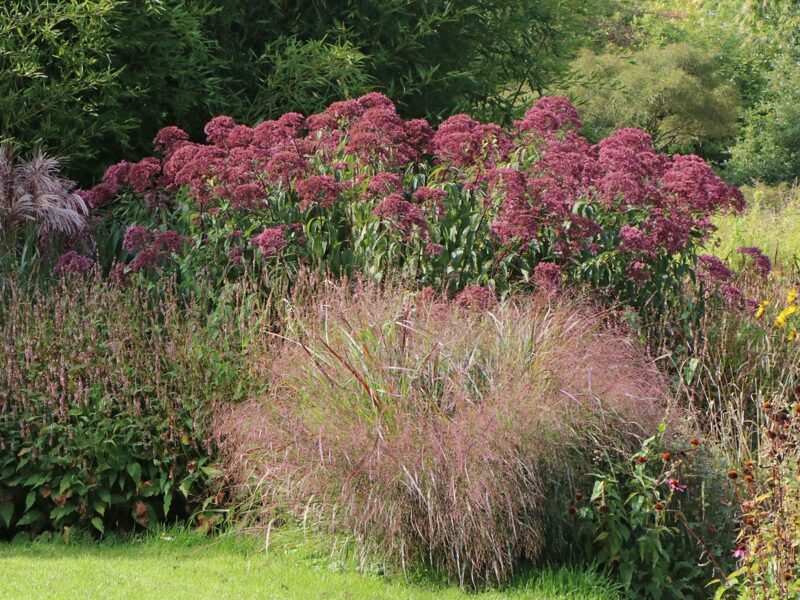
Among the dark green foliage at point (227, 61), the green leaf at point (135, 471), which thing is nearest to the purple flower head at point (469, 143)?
the dark green foliage at point (227, 61)

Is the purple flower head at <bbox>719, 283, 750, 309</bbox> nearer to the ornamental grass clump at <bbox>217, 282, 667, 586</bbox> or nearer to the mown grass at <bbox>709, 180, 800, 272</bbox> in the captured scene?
the ornamental grass clump at <bbox>217, 282, 667, 586</bbox>

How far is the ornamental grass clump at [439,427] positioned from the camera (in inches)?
181

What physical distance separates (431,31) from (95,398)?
214 inches

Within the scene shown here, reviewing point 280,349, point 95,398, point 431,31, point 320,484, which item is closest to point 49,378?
point 95,398

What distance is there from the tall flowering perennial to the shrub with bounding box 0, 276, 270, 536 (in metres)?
0.64

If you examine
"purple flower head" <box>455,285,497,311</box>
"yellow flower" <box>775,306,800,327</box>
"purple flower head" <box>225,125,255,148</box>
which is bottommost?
"yellow flower" <box>775,306,800,327</box>

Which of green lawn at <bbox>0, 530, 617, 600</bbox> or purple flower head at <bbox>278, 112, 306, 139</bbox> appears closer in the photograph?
green lawn at <bbox>0, 530, 617, 600</bbox>

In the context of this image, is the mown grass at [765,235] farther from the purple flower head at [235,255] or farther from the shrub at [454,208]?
the purple flower head at [235,255]

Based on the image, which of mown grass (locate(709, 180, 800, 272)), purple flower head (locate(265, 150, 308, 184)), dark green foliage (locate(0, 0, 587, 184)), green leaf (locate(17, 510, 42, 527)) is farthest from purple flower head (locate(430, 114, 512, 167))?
mown grass (locate(709, 180, 800, 272))

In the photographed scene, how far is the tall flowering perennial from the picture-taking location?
6.18 metres

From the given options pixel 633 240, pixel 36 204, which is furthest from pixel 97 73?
pixel 633 240

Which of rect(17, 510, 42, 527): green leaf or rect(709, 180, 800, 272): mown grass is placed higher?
rect(709, 180, 800, 272): mown grass

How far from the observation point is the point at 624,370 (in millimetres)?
5152

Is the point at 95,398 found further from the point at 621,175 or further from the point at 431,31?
the point at 431,31
